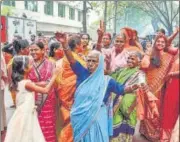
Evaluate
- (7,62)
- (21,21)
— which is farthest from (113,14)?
(7,62)

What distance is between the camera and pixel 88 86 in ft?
14.8

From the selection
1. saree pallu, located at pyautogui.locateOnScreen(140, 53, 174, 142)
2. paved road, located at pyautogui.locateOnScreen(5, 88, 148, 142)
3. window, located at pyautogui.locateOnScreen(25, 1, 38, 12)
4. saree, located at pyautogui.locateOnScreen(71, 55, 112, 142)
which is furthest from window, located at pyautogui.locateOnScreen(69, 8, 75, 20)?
paved road, located at pyautogui.locateOnScreen(5, 88, 148, 142)

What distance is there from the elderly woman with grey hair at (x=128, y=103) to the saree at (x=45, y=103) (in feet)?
1.76

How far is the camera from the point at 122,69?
4914 millimetres

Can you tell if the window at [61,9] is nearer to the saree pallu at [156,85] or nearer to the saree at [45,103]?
the saree at [45,103]

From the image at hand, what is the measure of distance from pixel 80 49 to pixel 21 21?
579mm

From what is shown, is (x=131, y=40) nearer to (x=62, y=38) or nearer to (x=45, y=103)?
Answer: (x=62, y=38)

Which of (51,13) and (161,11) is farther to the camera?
(51,13)

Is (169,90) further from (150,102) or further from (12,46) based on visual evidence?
(12,46)

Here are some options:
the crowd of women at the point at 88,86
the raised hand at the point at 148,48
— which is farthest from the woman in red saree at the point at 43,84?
the raised hand at the point at 148,48

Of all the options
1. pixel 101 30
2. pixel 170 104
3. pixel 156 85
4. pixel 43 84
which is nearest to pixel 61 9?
pixel 101 30

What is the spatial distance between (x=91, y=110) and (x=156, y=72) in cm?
62

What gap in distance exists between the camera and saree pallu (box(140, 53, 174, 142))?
4.21 metres

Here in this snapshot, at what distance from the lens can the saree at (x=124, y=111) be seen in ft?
15.9
